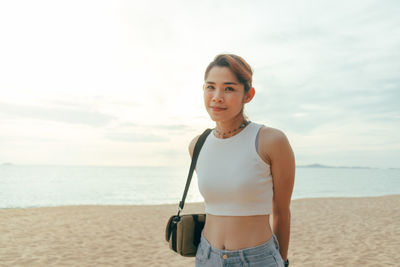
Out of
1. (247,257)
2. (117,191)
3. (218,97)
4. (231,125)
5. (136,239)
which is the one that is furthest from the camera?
(117,191)

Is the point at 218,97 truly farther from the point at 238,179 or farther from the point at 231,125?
the point at 238,179

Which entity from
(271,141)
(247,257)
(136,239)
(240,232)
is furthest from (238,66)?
(136,239)

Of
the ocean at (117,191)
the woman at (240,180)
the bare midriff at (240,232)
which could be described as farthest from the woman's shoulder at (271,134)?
the ocean at (117,191)

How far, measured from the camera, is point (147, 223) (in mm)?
12977

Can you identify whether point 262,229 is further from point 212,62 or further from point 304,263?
point 304,263

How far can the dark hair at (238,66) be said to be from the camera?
1.87m

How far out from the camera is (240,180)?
5.80 feet

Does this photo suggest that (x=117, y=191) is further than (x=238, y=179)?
Yes

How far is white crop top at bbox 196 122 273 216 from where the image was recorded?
5.80 ft

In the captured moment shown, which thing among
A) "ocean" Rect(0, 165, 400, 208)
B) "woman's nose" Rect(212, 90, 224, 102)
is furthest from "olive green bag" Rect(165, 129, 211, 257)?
"ocean" Rect(0, 165, 400, 208)

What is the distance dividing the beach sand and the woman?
6.20 m

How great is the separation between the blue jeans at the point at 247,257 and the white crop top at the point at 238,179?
19cm

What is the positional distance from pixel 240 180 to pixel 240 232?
295 millimetres

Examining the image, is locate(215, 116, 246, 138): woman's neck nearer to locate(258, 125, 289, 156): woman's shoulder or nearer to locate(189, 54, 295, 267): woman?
locate(189, 54, 295, 267): woman
